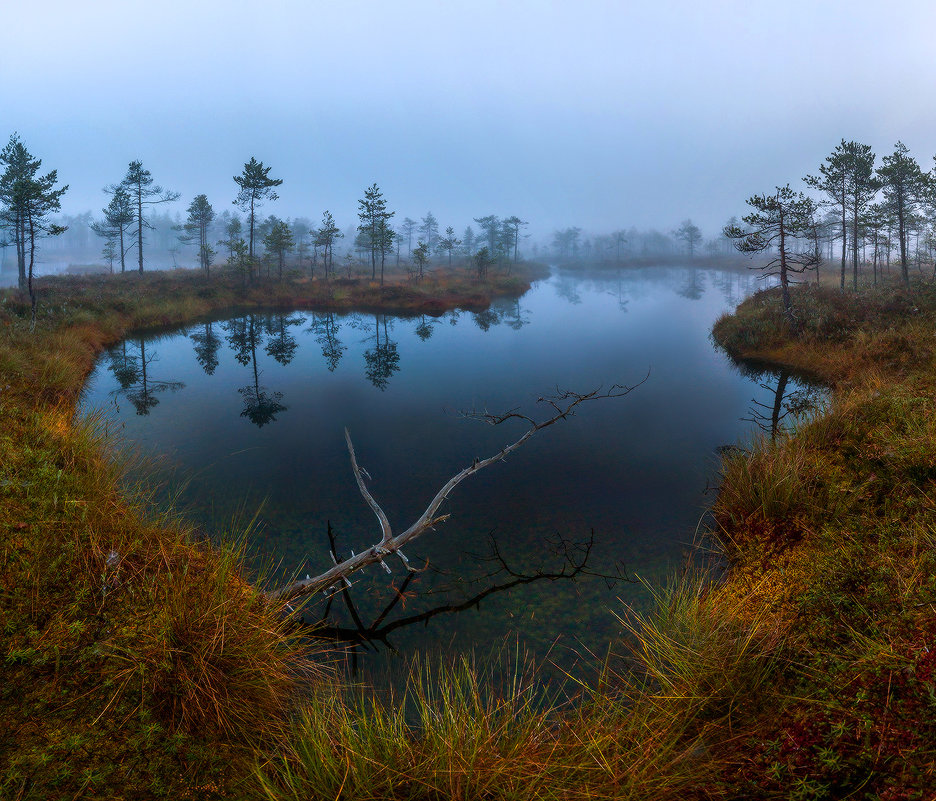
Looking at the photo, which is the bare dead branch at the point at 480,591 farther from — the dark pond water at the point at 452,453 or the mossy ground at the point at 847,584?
the mossy ground at the point at 847,584

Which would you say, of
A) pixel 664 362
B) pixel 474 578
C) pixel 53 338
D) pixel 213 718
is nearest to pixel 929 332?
pixel 664 362

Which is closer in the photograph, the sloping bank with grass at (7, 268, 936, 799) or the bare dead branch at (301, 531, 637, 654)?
the sloping bank with grass at (7, 268, 936, 799)

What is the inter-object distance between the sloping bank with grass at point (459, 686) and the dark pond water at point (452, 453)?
130 cm

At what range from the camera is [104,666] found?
4.34 metres

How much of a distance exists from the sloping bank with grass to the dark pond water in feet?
4.27

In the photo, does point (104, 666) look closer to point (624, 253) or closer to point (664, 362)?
point (664, 362)

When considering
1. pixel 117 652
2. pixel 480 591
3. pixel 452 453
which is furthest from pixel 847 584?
pixel 452 453

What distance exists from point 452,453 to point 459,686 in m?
9.34

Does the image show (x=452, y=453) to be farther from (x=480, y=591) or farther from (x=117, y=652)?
(x=117, y=652)

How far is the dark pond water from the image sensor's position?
298 inches

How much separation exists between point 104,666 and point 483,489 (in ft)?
25.9

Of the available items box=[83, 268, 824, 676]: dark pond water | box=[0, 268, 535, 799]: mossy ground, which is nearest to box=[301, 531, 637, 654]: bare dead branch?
box=[83, 268, 824, 676]: dark pond water

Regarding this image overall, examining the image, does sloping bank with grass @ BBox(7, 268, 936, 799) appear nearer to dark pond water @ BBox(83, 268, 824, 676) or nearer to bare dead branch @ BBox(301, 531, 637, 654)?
bare dead branch @ BBox(301, 531, 637, 654)

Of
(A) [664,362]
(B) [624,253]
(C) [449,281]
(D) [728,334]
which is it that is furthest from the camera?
(B) [624,253]
